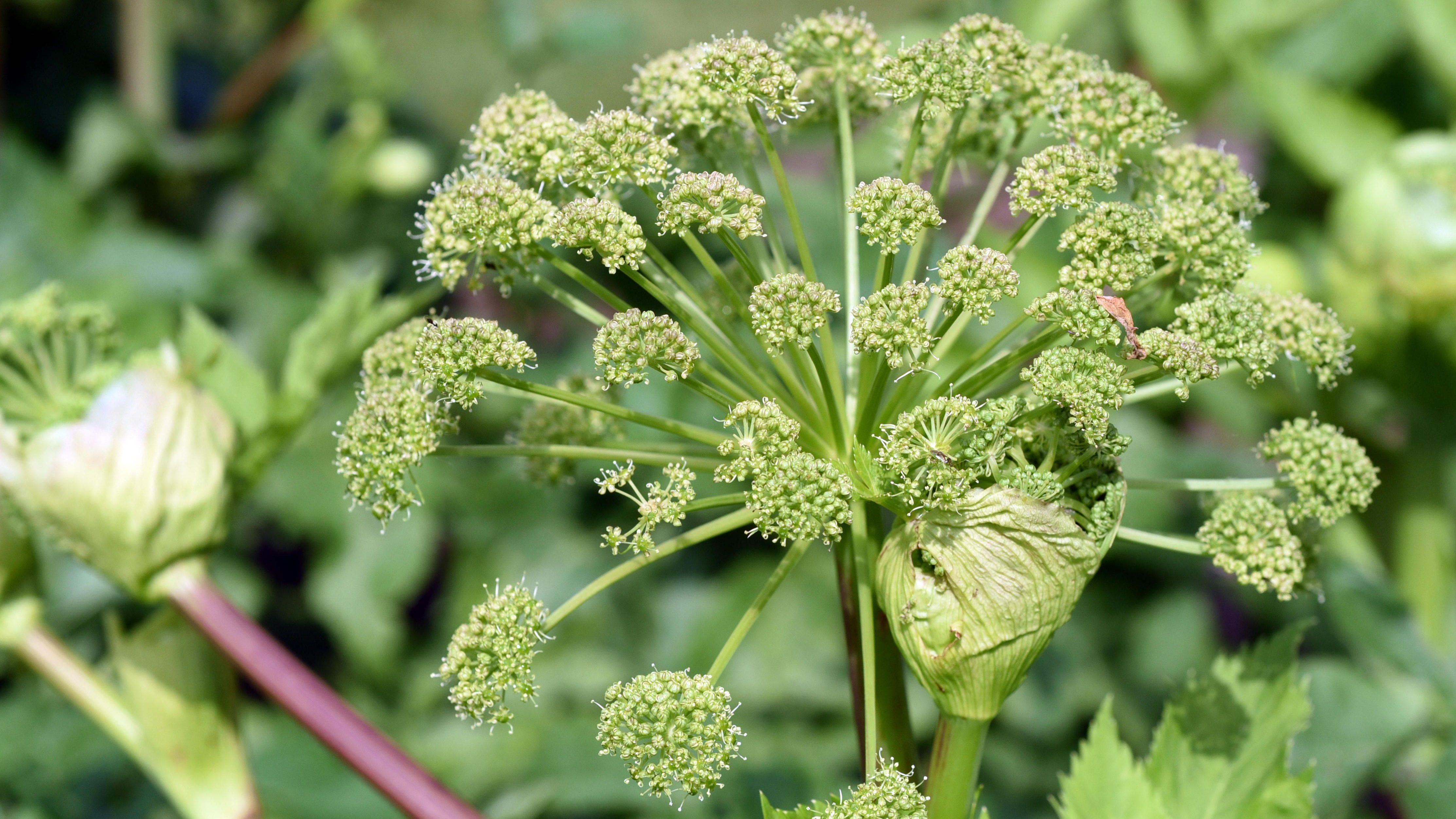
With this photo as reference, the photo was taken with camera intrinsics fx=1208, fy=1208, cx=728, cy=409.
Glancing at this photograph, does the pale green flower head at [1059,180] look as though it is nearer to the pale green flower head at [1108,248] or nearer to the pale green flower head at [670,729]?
the pale green flower head at [1108,248]

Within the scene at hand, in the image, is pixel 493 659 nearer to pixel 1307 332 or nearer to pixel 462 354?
pixel 462 354

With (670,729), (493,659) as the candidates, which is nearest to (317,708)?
(493,659)

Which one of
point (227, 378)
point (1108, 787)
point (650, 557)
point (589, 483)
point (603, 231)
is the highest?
point (589, 483)

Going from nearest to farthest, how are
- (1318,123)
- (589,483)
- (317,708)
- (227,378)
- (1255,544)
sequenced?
(1255,544), (317,708), (227,378), (1318,123), (589,483)

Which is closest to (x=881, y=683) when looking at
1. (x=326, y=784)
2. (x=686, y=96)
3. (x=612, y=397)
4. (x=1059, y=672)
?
(x=612, y=397)

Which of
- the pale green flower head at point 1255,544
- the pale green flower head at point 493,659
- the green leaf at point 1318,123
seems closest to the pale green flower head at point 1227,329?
the pale green flower head at point 1255,544

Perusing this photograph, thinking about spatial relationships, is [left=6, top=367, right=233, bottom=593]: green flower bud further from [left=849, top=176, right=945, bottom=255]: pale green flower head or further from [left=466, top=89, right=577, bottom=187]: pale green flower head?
[left=849, top=176, right=945, bottom=255]: pale green flower head
